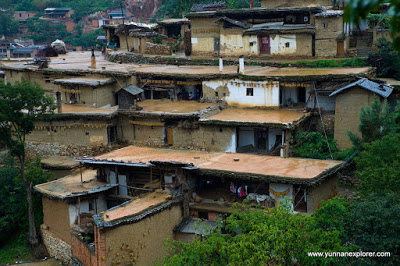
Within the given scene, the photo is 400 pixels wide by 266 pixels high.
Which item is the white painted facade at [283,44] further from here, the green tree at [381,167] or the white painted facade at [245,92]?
the green tree at [381,167]

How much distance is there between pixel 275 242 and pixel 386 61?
58.1 ft

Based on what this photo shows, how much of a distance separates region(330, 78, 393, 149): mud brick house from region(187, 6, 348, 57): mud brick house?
738cm

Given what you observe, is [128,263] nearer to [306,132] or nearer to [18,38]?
[306,132]

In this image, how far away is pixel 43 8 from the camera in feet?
258

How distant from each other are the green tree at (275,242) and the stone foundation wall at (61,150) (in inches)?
503

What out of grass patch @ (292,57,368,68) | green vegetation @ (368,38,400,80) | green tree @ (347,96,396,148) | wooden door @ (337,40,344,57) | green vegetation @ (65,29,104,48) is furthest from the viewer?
green vegetation @ (65,29,104,48)

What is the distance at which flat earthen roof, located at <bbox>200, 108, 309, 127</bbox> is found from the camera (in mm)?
23616

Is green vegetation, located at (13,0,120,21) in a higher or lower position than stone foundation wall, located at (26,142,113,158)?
higher

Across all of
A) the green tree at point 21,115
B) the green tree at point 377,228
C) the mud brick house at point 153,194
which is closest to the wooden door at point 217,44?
the mud brick house at point 153,194

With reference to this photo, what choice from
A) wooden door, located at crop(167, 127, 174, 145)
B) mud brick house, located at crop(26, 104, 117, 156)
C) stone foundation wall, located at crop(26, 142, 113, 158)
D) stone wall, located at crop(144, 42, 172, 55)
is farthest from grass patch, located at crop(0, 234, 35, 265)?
stone wall, located at crop(144, 42, 172, 55)

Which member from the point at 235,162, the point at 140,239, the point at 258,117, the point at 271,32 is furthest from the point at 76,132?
the point at 271,32

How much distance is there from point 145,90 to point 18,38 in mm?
48166

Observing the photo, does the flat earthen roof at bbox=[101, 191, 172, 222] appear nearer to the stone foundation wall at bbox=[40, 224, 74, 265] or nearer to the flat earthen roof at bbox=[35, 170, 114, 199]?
the flat earthen roof at bbox=[35, 170, 114, 199]

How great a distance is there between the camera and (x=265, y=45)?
32250 mm
